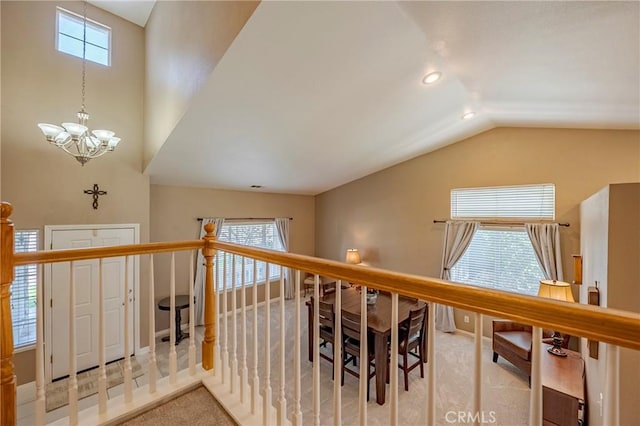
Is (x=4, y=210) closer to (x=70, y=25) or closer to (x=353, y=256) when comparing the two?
(x=70, y=25)

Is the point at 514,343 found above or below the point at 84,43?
below

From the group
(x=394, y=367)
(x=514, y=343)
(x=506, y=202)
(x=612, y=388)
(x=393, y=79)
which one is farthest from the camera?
(x=506, y=202)

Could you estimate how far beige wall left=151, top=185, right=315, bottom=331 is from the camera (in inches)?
182

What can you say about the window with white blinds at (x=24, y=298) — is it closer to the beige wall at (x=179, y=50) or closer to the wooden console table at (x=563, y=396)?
the beige wall at (x=179, y=50)

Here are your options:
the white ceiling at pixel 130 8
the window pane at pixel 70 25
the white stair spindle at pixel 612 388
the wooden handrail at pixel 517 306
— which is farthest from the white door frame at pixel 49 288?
the white stair spindle at pixel 612 388

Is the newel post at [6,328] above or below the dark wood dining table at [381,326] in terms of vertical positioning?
above

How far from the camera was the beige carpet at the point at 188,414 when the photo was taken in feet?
5.27

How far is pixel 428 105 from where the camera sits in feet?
11.5

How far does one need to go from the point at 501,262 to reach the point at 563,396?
243 centimetres

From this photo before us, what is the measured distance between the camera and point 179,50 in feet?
10.3

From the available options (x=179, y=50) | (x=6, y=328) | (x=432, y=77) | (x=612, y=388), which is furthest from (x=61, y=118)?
(x=612, y=388)

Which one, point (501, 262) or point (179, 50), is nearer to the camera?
point (179, 50)

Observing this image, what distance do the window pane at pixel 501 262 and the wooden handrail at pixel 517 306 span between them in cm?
374

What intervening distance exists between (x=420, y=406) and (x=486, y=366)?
5.05 ft
